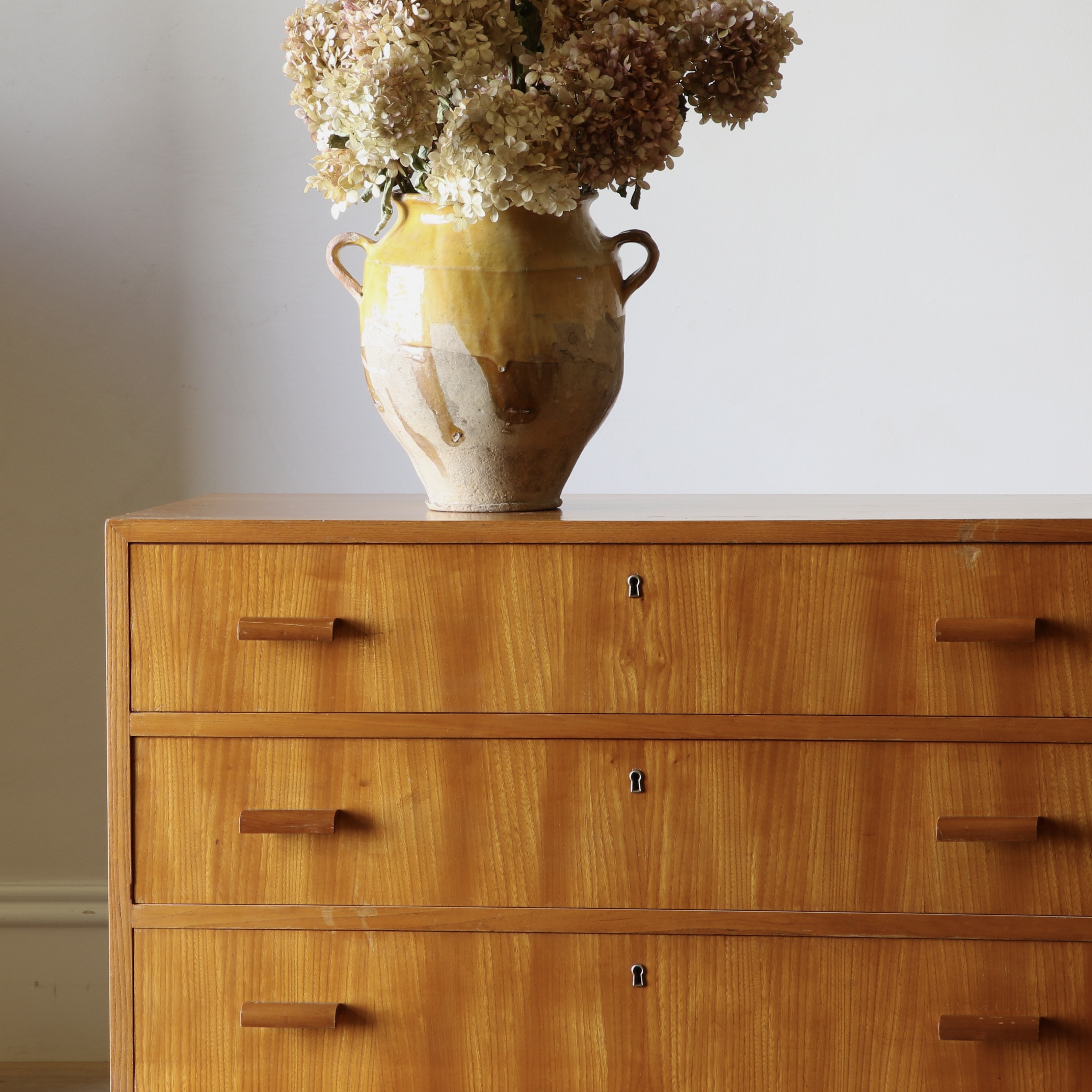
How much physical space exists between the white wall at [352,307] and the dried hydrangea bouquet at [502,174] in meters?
0.56

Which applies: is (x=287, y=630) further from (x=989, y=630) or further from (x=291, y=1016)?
(x=989, y=630)

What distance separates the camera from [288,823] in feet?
3.46

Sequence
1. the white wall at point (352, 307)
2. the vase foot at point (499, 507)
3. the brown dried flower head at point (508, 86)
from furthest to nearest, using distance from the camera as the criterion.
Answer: the white wall at point (352, 307) < the vase foot at point (499, 507) < the brown dried flower head at point (508, 86)

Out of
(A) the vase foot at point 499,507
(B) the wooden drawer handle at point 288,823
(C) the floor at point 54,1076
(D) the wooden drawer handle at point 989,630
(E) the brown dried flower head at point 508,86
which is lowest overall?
(C) the floor at point 54,1076

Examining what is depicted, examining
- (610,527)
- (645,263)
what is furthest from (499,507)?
(645,263)

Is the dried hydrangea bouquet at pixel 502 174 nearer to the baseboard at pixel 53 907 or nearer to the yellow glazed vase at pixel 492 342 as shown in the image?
the yellow glazed vase at pixel 492 342

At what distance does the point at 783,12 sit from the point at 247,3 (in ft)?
2.43

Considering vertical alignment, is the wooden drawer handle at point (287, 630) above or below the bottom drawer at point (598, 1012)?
above

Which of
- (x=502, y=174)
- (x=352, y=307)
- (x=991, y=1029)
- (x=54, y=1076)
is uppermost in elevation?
(x=352, y=307)

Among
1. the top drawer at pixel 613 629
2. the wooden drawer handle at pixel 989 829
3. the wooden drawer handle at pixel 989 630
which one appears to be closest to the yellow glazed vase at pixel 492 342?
the top drawer at pixel 613 629

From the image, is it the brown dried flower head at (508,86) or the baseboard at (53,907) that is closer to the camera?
the brown dried flower head at (508,86)

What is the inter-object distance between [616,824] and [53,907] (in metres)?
1.07

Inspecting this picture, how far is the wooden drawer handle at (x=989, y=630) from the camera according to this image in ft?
3.34

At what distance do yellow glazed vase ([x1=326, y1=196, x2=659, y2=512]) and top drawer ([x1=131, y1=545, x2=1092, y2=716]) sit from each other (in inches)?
4.4
